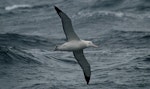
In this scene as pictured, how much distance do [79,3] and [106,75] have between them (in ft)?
51.2

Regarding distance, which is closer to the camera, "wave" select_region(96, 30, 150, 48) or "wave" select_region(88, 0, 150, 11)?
"wave" select_region(96, 30, 150, 48)

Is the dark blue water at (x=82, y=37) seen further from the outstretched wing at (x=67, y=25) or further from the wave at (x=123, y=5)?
the outstretched wing at (x=67, y=25)

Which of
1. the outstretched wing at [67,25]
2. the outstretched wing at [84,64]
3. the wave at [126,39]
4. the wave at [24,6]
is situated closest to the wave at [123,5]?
the wave at [24,6]

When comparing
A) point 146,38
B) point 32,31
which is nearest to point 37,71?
point 146,38

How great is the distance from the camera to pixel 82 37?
28.3 meters

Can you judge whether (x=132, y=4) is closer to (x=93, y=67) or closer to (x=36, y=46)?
(x=36, y=46)

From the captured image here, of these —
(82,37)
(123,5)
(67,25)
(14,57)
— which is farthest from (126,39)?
(67,25)

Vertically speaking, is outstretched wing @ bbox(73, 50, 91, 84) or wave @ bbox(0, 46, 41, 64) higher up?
outstretched wing @ bbox(73, 50, 91, 84)

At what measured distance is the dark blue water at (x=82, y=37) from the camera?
835 inches

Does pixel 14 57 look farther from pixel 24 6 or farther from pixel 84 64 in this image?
pixel 24 6

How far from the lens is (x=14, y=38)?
92.4 feet

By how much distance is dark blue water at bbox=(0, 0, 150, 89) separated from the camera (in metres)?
21.2

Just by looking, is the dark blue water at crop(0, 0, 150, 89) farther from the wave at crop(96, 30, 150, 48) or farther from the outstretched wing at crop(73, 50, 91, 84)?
the outstretched wing at crop(73, 50, 91, 84)

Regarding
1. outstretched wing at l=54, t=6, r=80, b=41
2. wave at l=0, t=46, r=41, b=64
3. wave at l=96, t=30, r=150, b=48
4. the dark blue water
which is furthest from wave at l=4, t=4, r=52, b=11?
outstretched wing at l=54, t=6, r=80, b=41
